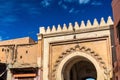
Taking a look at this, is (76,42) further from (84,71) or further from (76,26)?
(84,71)

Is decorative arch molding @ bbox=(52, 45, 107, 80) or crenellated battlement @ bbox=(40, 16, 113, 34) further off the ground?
crenellated battlement @ bbox=(40, 16, 113, 34)

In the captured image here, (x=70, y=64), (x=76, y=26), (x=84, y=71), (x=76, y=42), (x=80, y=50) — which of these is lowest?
(x=84, y=71)

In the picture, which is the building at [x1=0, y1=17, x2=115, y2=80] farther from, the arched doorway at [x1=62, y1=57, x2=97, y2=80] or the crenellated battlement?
the arched doorway at [x1=62, y1=57, x2=97, y2=80]

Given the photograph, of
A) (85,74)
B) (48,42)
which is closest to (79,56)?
(48,42)

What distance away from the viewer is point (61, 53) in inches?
603

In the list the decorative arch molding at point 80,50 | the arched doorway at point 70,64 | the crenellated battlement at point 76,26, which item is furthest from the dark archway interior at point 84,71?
the crenellated battlement at point 76,26

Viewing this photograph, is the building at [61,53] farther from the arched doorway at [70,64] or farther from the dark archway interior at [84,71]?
the dark archway interior at [84,71]

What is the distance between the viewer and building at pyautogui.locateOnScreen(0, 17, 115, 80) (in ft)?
46.5

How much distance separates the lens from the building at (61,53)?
1419 cm

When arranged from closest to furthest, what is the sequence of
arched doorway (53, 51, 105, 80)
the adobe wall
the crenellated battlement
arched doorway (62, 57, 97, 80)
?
arched doorway (53, 51, 105, 80) < the adobe wall < the crenellated battlement < arched doorway (62, 57, 97, 80)

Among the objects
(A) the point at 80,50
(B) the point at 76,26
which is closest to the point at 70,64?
(A) the point at 80,50

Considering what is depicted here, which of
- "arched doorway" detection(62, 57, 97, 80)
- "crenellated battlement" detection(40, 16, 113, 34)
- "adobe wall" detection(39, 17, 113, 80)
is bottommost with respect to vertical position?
"arched doorway" detection(62, 57, 97, 80)

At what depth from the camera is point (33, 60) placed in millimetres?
16000

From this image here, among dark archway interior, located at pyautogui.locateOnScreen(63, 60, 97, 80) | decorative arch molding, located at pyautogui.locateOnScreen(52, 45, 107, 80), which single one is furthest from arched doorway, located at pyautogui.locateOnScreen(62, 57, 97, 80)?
decorative arch molding, located at pyautogui.locateOnScreen(52, 45, 107, 80)
